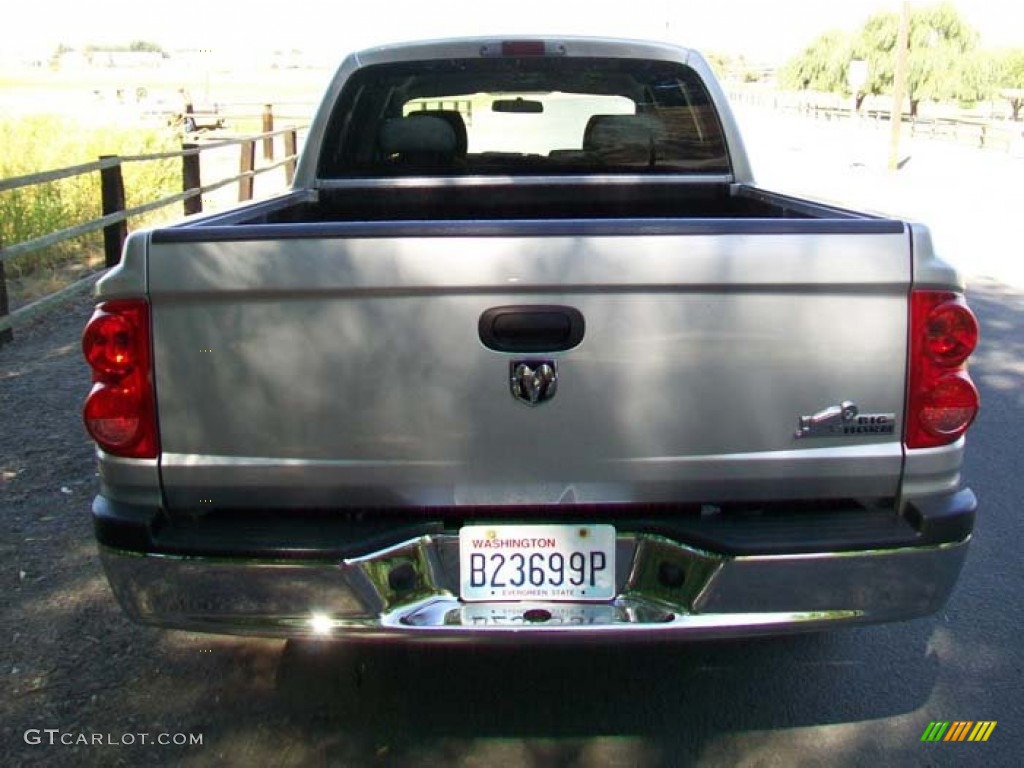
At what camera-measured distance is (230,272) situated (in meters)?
2.58

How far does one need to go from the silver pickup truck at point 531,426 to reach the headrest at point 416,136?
2.40 metres

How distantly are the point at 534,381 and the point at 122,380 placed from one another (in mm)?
1000

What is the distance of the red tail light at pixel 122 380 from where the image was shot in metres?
2.63

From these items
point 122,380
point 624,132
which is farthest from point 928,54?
point 122,380

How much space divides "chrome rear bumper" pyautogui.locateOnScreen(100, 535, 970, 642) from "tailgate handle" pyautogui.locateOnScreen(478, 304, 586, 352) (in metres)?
0.50

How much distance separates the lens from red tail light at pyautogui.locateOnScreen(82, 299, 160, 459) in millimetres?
2631

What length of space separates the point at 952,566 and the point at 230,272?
6.32ft

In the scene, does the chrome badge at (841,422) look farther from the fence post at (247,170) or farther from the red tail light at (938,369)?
the fence post at (247,170)

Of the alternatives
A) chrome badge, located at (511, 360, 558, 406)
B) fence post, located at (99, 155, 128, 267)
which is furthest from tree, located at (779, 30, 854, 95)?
chrome badge, located at (511, 360, 558, 406)

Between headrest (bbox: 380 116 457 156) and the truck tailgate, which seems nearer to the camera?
the truck tailgate

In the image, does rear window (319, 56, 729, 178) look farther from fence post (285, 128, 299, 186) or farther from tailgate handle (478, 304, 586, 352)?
fence post (285, 128, 299, 186)

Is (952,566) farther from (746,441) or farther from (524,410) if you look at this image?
(524,410)

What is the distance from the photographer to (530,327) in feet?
8.52

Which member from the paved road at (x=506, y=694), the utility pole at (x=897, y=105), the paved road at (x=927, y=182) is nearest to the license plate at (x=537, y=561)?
the paved road at (x=506, y=694)
